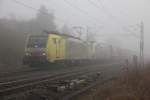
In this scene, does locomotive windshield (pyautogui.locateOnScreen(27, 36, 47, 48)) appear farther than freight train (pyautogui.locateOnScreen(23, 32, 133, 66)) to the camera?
Yes

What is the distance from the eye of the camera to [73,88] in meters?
13.0

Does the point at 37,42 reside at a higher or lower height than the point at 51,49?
higher

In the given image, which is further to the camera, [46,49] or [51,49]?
[51,49]

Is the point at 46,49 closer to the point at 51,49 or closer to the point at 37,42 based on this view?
the point at 51,49

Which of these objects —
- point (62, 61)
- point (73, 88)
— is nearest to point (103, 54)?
point (62, 61)

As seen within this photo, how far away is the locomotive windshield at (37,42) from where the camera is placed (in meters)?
25.5

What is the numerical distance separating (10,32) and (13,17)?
995 centimetres

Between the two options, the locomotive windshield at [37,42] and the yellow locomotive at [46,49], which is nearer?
the yellow locomotive at [46,49]

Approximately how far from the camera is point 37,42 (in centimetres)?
2567

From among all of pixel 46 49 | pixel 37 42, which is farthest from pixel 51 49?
pixel 37 42

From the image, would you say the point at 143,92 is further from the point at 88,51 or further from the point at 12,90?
the point at 88,51

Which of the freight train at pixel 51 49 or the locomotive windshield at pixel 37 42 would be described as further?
the locomotive windshield at pixel 37 42

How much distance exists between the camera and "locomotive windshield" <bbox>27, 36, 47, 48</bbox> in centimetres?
2547

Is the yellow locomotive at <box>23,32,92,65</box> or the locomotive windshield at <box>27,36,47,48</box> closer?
the yellow locomotive at <box>23,32,92,65</box>
